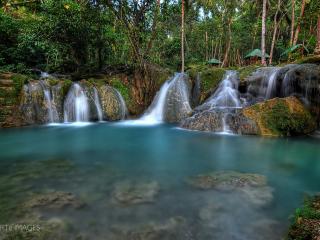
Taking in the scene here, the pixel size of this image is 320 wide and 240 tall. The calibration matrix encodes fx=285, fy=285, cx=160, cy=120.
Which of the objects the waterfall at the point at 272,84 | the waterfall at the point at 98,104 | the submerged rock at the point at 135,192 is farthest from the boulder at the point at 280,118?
the waterfall at the point at 98,104

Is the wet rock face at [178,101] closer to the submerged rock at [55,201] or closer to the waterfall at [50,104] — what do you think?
the waterfall at [50,104]

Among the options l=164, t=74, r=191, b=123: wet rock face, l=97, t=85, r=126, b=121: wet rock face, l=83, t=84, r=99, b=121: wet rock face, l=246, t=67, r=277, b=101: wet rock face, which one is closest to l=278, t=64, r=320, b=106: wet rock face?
l=246, t=67, r=277, b=101: wet rock face

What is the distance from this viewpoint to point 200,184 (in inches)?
178

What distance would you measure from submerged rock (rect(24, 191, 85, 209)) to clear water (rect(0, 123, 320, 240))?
0.13 meters

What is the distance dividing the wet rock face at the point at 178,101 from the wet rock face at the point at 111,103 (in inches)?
85.2

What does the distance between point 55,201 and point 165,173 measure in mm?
2039

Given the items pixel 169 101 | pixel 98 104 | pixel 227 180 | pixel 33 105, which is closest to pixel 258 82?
pixel 169 101

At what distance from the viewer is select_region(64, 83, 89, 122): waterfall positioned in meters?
12.3

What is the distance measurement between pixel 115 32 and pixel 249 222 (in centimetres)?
1353

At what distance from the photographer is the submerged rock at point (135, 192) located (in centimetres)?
385

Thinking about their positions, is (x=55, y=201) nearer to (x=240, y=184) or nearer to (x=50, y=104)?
→ (x=240, y=184)


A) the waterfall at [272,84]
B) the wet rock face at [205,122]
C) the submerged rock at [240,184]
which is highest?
the waterfall at [272,84]

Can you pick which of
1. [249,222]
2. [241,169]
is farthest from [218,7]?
Answer: [249,222]

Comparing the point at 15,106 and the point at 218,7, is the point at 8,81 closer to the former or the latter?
the point at 15,106
